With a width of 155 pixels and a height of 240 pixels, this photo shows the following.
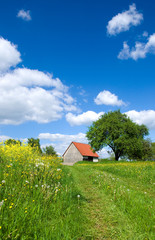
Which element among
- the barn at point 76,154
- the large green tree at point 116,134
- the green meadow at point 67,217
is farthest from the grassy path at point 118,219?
the barn at point 76,154

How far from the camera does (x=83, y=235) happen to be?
3627 mm

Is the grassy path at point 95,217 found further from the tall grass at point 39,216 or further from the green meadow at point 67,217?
the tall grass at point 39,216

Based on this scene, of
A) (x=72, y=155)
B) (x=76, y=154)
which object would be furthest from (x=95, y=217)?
(x=72, y=155)

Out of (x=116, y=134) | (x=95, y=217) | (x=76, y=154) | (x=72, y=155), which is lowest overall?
(x=95, y=217)

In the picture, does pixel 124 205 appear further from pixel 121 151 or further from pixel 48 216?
pixel 121 151

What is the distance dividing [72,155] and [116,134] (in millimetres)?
21702

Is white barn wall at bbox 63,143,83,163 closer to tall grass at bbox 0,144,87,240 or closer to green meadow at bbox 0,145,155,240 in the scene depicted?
green meadow at bbox 0,145,155,240

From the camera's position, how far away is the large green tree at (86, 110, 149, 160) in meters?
40.5

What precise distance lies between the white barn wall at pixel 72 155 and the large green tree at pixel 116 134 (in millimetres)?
11297

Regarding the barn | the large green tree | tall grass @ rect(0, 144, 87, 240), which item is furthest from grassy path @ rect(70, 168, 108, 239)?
the barn

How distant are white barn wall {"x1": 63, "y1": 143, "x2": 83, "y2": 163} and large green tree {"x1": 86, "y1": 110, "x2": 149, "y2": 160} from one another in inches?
445

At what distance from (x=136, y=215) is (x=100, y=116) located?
43.5 meters

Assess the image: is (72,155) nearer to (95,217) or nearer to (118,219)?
(95,217)

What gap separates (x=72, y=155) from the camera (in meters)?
56.8
